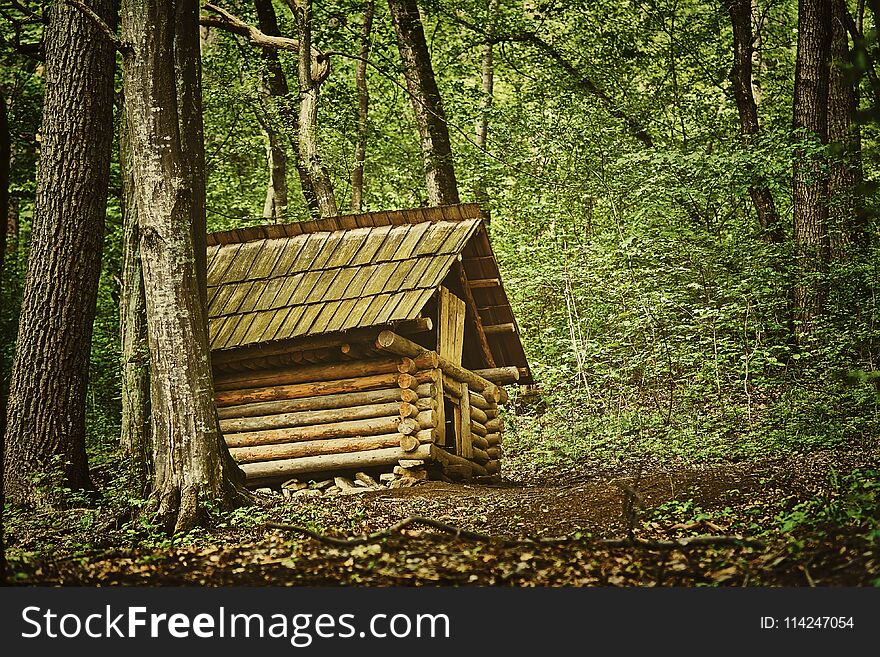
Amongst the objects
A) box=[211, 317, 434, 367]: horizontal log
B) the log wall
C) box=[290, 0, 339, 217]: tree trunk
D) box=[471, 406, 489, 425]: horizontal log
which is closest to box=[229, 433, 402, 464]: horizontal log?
the log wall

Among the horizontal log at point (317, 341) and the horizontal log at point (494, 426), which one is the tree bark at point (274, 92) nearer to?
the horizontal log at point (494, 426)

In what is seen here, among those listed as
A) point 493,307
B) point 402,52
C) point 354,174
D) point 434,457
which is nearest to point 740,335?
point 493,307

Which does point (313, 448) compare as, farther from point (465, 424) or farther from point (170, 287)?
point (170, 287)

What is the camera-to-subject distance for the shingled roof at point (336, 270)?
11617 millimetres

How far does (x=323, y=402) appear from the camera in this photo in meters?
12.2

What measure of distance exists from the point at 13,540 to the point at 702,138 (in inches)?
624

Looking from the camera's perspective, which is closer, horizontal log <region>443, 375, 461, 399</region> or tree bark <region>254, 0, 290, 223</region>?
horizontal log <region>443, 375, 461, 399</region>

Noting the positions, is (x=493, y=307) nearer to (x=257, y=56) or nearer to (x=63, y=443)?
(x=63, y=443)

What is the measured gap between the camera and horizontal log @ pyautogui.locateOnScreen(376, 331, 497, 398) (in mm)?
11307

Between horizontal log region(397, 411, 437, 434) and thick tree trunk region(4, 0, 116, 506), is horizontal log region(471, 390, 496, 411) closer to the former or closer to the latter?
horizontal log region(397, 411, 437, 434)

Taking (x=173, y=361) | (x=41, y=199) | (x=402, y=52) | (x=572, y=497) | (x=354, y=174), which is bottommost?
(x=572, y=497)

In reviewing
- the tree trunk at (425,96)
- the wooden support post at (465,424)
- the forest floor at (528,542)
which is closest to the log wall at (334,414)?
the wooden support post at (465,424)

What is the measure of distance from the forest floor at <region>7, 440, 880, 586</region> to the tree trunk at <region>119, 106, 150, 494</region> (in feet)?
4.04

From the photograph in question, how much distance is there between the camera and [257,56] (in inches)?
755
